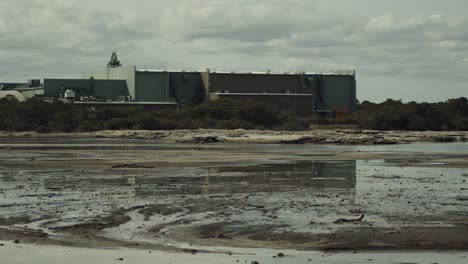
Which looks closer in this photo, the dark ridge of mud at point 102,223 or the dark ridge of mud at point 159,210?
the dark ridge of mud at point 102,223

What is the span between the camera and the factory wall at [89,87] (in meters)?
154

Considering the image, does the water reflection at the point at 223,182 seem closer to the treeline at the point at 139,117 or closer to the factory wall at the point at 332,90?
the treeline at the point at 139,117

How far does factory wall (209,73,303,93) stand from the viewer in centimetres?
15488

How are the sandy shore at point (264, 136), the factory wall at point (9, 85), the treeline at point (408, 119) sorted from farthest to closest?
the factory wall at point (9, 85), the treeline at point (408, 119), the sandy shore at point (264, 136)

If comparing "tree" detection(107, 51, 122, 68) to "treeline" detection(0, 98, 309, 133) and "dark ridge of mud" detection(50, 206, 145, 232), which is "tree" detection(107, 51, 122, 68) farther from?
"dark ridge of mud" detection(50, 206, 145, 232)

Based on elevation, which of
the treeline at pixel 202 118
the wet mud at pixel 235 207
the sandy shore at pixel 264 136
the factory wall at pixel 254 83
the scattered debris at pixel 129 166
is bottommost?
the sandy shore at pixel 264 136

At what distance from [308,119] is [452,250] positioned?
128484mm

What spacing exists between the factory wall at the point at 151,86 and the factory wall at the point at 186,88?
139 centimetres

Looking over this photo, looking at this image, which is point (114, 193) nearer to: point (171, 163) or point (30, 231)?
point (30, 231)

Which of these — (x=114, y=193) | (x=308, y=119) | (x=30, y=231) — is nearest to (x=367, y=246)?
(x=30, y=231)

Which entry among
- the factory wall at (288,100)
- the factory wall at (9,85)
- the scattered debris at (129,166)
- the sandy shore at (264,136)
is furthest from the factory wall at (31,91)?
the scattered debris at (129,166)

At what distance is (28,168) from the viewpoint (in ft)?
143

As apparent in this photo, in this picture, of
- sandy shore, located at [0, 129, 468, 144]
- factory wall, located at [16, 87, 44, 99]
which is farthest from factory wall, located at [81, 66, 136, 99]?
sandy shore, located at [0, 129, 468, 144]

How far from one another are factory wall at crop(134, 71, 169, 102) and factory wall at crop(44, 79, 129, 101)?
178 inches
